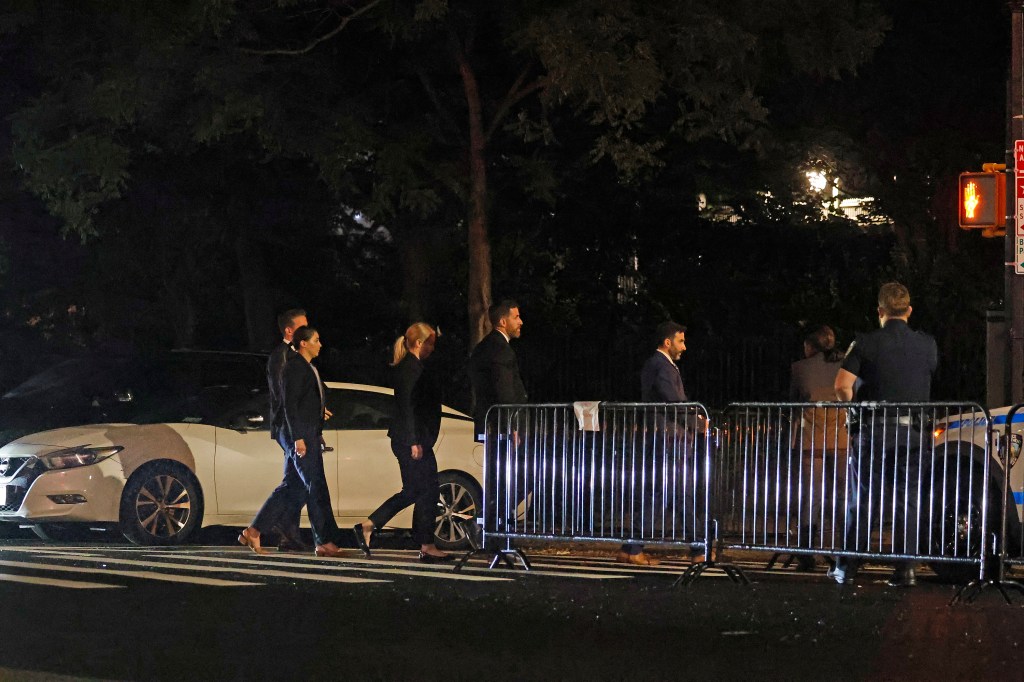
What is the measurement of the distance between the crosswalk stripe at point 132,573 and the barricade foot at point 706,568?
2.58 m

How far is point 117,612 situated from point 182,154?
1468cm

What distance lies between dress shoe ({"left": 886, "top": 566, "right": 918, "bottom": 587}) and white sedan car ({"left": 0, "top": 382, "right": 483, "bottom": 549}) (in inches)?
179

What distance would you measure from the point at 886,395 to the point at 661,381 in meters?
2.39

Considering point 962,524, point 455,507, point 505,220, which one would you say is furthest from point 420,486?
point 505,220

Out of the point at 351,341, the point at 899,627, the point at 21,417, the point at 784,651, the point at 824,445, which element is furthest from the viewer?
the point at 351,341

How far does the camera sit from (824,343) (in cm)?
1389

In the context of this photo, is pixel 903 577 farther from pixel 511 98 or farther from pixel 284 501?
pixel 511 98

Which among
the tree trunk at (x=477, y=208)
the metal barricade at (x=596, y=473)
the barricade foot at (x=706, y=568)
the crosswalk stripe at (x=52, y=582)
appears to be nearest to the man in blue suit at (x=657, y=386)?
the metal barricade at (x=596, y=473)

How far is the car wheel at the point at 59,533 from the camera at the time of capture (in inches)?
601

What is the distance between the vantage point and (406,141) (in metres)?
19.4

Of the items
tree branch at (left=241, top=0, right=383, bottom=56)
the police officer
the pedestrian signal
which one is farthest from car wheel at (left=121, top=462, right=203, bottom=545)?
the pedestrian signal

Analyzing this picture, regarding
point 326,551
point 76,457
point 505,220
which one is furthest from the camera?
point 505,220

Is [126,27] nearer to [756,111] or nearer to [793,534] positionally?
[756,111]

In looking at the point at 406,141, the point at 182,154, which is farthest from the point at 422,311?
the point at 406,141
